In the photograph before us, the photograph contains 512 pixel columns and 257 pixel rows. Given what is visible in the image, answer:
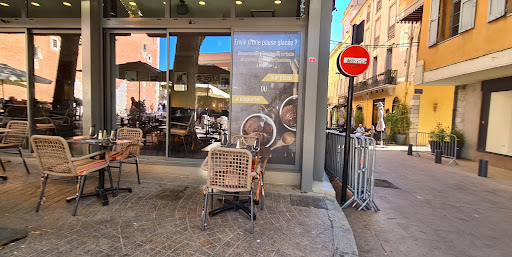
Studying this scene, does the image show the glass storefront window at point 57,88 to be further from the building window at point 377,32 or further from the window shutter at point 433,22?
the building window at point 377,32

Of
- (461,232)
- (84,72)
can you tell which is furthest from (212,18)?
(461,232)

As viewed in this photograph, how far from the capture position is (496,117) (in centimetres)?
905

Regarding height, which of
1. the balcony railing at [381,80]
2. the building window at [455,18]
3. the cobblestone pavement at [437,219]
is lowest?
the cobblestone pavement at [437,219]

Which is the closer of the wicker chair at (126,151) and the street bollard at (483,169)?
the wicker chair at (126,151)

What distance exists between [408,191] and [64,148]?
6162 millimetres

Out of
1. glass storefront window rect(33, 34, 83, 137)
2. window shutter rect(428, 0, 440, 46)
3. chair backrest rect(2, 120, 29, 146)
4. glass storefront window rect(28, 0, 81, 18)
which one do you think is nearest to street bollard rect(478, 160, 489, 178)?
window shutter rect(428, 0, 440, 46)

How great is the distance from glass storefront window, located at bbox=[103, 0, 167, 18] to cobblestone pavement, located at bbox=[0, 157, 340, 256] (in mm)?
3470

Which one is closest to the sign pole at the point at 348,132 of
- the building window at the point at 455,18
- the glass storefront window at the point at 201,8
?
the glass storefront window at the point at 201,8

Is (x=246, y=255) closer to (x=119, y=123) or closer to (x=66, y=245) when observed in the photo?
(x=66, y=245)

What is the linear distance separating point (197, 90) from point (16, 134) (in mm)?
3788

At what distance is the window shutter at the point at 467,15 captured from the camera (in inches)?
331

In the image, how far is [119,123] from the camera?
19.0 ft

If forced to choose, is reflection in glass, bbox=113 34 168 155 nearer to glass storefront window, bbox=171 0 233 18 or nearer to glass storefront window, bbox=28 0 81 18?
glass storefront window, bbox=171 0 233 18

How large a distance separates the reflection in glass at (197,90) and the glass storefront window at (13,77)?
3.51m
